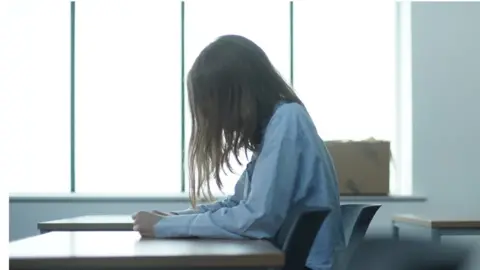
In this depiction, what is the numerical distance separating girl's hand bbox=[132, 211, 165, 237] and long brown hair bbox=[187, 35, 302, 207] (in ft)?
0.74

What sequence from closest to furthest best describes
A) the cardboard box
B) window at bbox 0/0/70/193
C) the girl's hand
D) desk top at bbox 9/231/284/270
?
desk top at bbox 9/231/284/270
the girl's hand
the cardboard box
window at bbox 0/0/70/193

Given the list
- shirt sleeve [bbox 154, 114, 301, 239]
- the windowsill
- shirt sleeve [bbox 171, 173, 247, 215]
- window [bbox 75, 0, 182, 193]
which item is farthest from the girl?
window [bbox 75, 0, 182, 193]

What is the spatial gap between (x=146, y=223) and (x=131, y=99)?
12.2ft

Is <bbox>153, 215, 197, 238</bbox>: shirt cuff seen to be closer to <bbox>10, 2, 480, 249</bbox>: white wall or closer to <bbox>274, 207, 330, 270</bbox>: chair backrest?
<bbox>274, 207, 330, 270</bbox>: chair backrest

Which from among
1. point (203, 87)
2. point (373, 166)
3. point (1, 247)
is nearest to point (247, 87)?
point (203, 87)

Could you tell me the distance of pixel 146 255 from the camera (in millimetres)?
1214

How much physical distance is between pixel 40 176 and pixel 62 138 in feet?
1.00

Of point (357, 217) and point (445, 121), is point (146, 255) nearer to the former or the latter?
point (357, 217)

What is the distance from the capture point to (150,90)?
17.3 feet

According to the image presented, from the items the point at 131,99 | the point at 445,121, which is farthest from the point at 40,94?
the point at 445,121

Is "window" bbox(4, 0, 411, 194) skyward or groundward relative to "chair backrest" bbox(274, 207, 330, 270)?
skyward

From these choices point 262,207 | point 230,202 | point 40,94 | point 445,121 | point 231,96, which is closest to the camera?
point 262,207

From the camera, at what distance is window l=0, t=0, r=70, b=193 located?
5.21 meters

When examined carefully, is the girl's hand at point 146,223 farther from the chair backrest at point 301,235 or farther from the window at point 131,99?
the window at point 131,99
